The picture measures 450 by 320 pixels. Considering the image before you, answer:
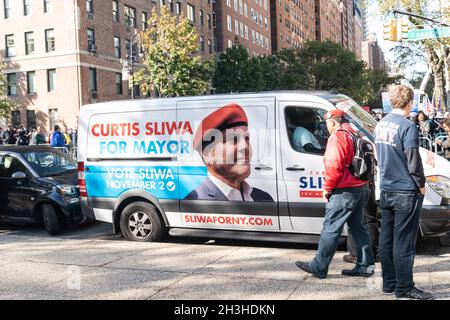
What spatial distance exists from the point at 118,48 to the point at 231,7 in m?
26.0

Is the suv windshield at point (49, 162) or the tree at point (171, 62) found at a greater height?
the tree at point (171, 62)

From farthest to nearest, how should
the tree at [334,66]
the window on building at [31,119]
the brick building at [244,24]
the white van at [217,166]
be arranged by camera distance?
the tree at [334,66]
the brick building at [244,24]
the window on building at [31,119]
the white van at [217,166]

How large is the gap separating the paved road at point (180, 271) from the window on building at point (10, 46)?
34.0m

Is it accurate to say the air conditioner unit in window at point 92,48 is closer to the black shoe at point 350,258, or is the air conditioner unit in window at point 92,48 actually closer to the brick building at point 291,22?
the black shoe at point 350,258

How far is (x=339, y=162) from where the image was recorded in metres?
4.99

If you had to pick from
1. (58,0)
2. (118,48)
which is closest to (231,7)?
(118,48)

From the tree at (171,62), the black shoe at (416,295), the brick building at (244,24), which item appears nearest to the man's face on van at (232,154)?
the black shoe at (416,295)

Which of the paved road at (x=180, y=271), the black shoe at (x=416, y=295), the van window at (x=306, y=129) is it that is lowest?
the paved road at (x=180, y=271)

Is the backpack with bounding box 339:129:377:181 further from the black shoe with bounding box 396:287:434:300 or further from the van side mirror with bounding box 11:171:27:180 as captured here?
the van side mirror with bounding box 11:171:27:180

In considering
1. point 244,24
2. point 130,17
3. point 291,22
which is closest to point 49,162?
point 130,17

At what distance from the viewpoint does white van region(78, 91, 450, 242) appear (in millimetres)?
6352

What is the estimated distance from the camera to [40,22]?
119 feet

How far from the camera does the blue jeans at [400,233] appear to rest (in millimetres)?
4430
